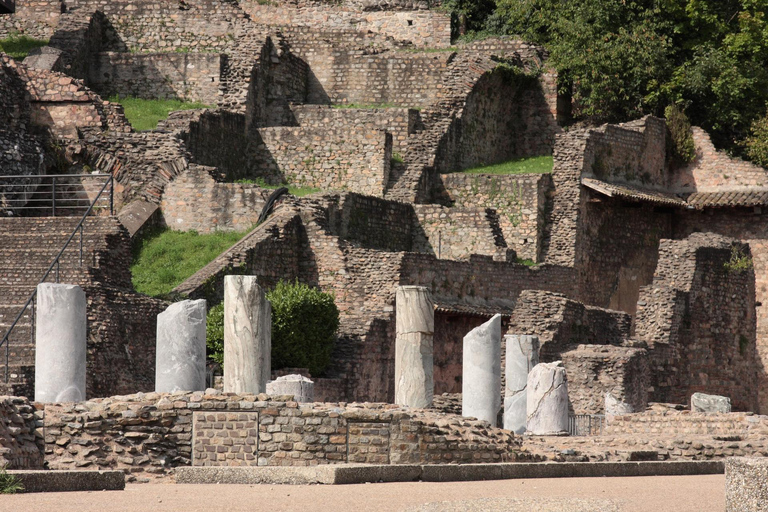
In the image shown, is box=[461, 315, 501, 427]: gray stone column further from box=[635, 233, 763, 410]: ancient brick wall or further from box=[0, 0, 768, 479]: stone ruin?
box=[635, 233, 763, 410]: ancient brick wall

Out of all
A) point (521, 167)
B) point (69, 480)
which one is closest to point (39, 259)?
point (69, 480)

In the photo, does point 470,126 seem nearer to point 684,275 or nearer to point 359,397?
point 684,275

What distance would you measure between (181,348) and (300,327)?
950cm

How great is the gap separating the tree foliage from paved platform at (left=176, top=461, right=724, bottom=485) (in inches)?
971

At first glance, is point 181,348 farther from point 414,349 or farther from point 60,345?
point 414,349

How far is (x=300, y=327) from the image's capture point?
1321 inches

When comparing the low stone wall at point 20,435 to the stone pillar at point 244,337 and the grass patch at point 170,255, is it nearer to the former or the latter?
the stone pillar at point 244,337

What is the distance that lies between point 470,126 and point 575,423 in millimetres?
15229

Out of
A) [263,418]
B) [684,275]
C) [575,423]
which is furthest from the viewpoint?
[684,275]

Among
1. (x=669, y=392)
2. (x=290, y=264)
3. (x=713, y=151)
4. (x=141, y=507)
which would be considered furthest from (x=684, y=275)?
(x=141, y=507)

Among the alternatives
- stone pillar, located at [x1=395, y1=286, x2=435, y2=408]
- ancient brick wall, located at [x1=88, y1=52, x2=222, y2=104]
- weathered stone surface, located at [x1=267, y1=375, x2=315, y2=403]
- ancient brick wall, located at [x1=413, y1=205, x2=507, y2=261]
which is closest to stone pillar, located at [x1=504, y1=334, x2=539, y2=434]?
stone pillar, located at [x1=395, y1=286, x2=435, y2=408]

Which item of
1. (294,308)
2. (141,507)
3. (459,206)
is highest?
(459,206)

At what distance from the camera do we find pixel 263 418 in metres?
21.1

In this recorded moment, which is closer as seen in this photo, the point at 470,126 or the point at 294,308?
the point at 294,308
